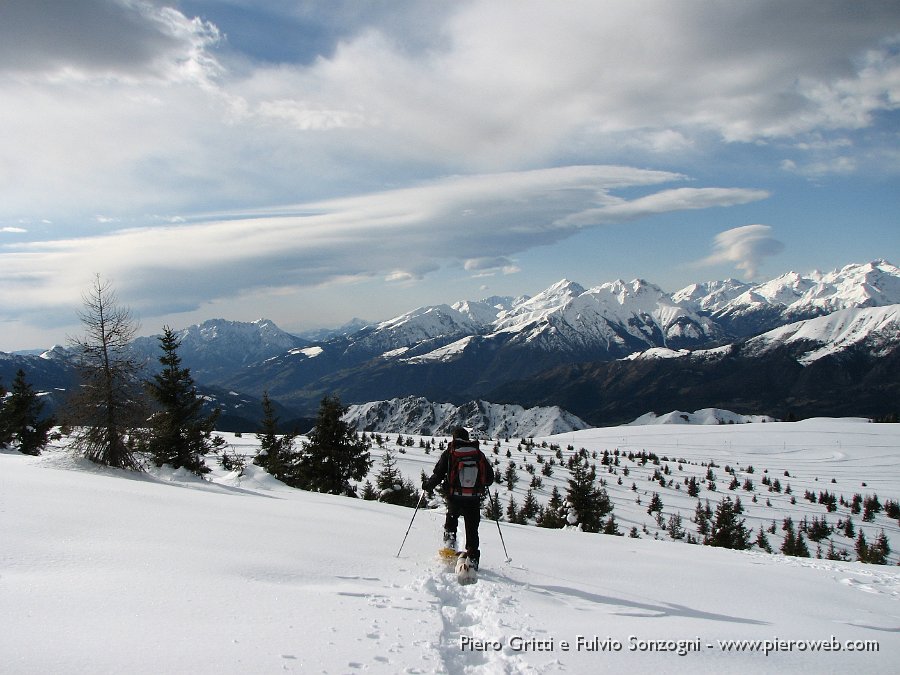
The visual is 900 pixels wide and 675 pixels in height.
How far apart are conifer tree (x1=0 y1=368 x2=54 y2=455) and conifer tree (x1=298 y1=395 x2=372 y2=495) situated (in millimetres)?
14071

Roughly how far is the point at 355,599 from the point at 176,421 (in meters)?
18.5

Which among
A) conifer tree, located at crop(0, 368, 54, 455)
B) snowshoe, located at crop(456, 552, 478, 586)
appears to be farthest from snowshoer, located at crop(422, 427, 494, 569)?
conifer tree, located at crop(0, 368, 54, 455)

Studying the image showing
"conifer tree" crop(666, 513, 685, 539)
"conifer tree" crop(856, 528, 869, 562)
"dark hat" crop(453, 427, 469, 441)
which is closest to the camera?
"dark hat" crop(453, 427, 469, 441)

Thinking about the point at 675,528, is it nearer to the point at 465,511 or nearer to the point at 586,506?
the point at 586,506

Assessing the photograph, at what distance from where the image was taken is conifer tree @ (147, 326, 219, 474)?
62.4ft

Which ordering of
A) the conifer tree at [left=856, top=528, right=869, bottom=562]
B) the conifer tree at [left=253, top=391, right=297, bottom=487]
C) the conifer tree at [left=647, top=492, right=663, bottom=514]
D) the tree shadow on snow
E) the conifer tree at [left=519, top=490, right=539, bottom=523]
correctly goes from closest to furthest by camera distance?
the tree shadow on snow < the conifer tree at [left=856, top=528, right=869, bottom=562] < the conifer tree at [left=519, top=490, right=539, bottom=523] < the conifer tree at [left=253, top=391, right=297, bottom=487] < the conifer tree at [left=647, top=492, right=663, bottom=514]

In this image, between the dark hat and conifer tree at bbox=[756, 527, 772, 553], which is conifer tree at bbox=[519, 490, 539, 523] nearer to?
conifer tree at bbox=[756, 527, 772, 553]

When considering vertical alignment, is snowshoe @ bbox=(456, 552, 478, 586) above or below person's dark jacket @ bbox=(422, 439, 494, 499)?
below

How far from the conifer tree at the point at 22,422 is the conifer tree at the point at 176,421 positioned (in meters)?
9.71

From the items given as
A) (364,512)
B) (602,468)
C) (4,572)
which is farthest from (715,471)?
(4,572)

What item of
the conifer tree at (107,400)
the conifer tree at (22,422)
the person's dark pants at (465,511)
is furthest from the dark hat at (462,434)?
the conifer tree at (22,422)

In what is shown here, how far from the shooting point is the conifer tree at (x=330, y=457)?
23.3 meters

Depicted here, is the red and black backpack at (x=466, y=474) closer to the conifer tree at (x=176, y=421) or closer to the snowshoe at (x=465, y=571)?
the snowshoe at (x=465, y=571)

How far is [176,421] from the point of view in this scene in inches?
790
